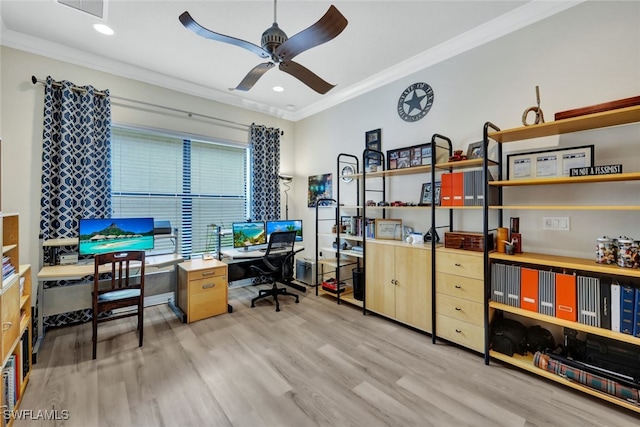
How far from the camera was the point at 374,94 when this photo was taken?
3465mm

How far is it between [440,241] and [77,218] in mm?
3941

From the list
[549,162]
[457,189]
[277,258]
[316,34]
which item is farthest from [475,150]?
[277,258]

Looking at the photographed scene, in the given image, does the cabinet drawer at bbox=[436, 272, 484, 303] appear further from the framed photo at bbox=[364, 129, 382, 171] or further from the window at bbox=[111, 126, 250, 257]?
the window at bbox=[111, 126, 250, 257]

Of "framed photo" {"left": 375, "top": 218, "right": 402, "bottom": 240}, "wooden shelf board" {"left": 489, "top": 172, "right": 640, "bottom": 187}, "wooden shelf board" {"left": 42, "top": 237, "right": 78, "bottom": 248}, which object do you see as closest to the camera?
"wooden shelf board" {"left": 489, "top": 172, "right": 640, "bottom": 187}

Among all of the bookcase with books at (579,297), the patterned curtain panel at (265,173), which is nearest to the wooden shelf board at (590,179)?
the bookcase with books at (579,297)

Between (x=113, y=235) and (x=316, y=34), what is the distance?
9.17 ft

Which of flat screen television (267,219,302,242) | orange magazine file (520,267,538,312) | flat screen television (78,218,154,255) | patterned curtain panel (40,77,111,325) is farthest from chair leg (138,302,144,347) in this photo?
orange magazine file (520,267,538,312)

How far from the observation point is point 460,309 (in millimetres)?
2318

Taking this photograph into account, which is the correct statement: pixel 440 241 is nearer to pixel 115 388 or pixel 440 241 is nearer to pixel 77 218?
pixel 115 388

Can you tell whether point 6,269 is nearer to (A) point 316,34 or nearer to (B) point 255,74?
(B) point 255,74

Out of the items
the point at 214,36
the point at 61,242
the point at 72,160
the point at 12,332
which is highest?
the point at 214,36

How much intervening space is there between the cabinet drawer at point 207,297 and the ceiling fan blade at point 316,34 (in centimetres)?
244

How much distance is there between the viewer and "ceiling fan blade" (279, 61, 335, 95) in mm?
2066

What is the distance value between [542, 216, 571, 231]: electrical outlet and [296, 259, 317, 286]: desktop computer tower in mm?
2843
